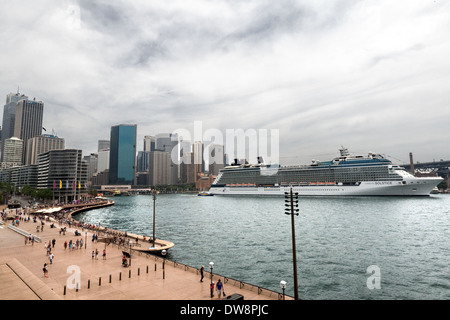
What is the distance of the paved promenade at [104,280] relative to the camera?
16625 millimetres

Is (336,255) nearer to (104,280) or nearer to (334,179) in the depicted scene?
(104,280)

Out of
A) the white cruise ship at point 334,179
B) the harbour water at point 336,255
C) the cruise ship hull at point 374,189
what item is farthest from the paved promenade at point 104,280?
the white cruise ship at point 334,179

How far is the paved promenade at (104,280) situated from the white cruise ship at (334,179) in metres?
105

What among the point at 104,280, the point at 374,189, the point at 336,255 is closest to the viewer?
the point at 104,280

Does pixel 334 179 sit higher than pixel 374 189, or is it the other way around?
pixel 334 179

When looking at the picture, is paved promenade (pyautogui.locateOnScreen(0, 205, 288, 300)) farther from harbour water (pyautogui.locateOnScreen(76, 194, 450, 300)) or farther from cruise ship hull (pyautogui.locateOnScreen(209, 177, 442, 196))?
cruise ship hull (pyautogui.locateOnScreen(209, 177, 442, 196))

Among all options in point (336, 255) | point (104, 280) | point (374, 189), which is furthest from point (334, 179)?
point (104, 280)

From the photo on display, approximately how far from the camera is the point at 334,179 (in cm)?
12388

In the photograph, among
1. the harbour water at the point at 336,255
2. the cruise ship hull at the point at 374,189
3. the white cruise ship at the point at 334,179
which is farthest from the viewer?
the white cruise ship at the point at 334,179

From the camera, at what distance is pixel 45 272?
2059 cm

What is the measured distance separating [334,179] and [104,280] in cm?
12124

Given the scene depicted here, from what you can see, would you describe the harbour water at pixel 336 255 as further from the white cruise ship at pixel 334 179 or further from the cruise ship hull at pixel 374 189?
the white cruise ship at pixel 334 179

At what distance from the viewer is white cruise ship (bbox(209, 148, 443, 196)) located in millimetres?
104750
